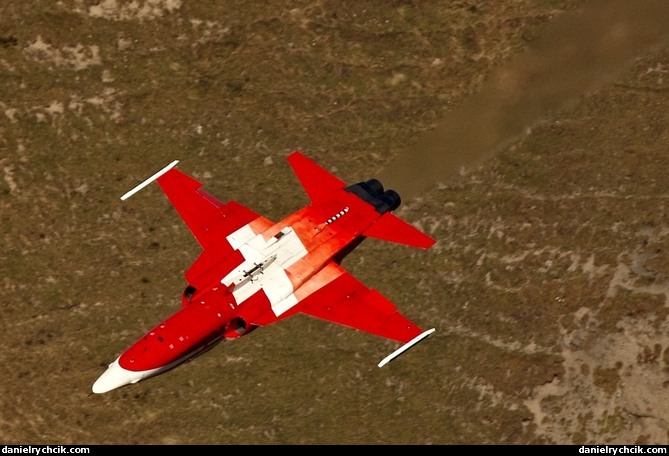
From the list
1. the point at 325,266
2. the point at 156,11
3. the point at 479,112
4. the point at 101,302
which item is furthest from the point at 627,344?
the point at 156,11

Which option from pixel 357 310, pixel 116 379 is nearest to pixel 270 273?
pixel 357 310

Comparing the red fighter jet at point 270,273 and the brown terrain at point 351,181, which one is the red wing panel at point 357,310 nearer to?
the red fighter jet at point 270,273

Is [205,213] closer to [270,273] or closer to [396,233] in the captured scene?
[270,273]

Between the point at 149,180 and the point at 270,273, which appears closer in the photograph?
the point at 270,273

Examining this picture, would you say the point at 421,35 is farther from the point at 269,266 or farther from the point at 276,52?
the point at 269,266

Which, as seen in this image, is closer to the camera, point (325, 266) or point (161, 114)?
point (325, 266)
